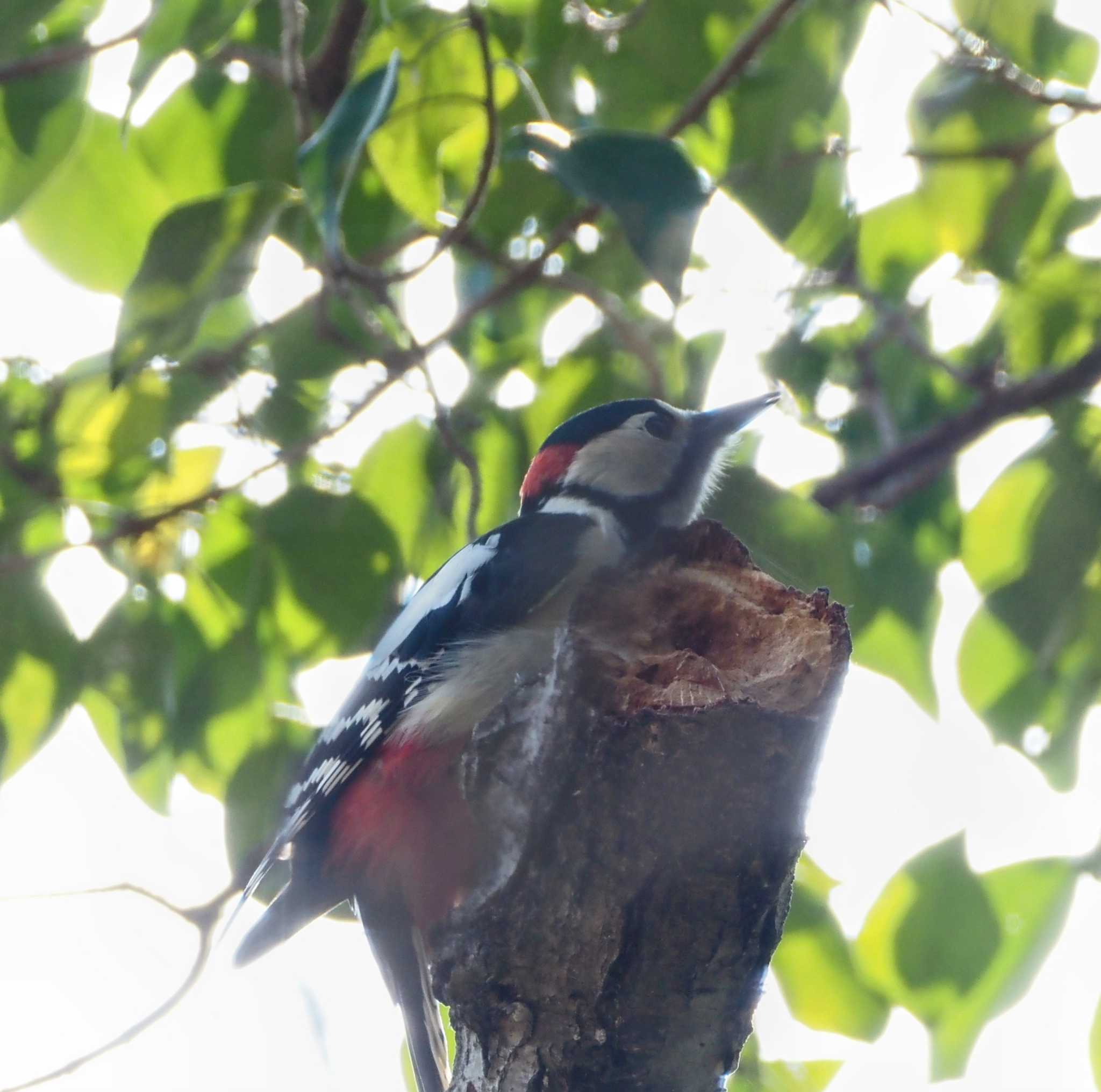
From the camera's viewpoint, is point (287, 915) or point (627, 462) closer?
point (287, 915)

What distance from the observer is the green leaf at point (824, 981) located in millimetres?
1951

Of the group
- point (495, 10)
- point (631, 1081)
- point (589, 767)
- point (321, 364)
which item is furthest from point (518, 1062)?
point (495, 10)

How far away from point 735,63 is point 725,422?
78 cm

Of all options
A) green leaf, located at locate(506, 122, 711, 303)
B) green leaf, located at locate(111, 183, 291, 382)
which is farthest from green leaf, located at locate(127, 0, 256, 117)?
green leaf, located at locate(506, 122, 711, 303)

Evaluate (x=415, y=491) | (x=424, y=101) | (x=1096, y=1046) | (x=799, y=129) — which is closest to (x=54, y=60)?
(x=424, y=101)

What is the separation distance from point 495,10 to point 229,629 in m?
1.19

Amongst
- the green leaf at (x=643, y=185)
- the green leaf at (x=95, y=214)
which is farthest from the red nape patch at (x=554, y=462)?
the green leaf at (x=643, y=185)

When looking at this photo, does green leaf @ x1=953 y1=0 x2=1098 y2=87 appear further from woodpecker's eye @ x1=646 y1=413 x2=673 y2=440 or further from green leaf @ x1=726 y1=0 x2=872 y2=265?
woodpecker's eye @ x1=646 y1=413 x2=673 y2=440

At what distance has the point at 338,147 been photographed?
1.42 metres

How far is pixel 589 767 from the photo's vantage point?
1.15m

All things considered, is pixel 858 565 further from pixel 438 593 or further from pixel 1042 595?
pixel 438 593

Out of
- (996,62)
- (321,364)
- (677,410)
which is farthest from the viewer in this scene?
(677,410)

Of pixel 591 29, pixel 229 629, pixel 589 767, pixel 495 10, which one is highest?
pixel 495 10

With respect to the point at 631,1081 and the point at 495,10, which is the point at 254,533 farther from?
the point at 631,1081
